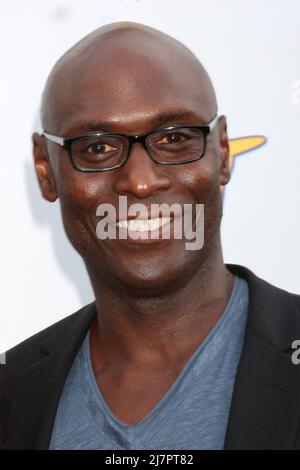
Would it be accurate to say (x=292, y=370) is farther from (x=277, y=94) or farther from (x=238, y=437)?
(x=277, y=94)

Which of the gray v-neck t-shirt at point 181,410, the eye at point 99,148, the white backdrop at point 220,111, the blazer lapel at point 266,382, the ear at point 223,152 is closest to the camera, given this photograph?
the blazer lapel at point 266,382

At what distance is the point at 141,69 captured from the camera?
5.87 feet

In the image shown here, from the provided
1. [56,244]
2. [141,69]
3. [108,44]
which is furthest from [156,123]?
[56,244]

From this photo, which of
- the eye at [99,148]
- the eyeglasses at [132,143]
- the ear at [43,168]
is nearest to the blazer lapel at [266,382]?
the eyeglasses at [132,143]

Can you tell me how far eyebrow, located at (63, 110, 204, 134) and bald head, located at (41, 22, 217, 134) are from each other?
0.8 inches

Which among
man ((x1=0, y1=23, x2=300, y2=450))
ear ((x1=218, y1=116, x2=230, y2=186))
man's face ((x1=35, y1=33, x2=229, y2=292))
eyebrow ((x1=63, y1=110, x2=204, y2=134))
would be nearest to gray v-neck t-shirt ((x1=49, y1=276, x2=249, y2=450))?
man ((x1=0, y1=23, x2=300, y2=450))

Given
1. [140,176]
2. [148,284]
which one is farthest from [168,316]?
[140,176]

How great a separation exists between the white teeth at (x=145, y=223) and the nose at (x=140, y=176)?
0.25 feet

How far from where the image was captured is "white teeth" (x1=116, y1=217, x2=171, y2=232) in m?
1.79

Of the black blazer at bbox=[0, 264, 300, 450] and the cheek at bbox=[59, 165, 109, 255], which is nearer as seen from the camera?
the black blazer at bbox=[0, 264, 300, 450]

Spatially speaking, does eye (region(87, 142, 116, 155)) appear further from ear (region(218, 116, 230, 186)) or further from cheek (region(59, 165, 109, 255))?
ear (region(218, 116, 230, 186))

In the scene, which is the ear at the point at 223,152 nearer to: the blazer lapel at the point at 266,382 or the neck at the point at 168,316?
the neck at the point at 168,316

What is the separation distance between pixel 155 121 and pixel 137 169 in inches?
4.5

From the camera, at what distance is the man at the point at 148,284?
1710 mm
